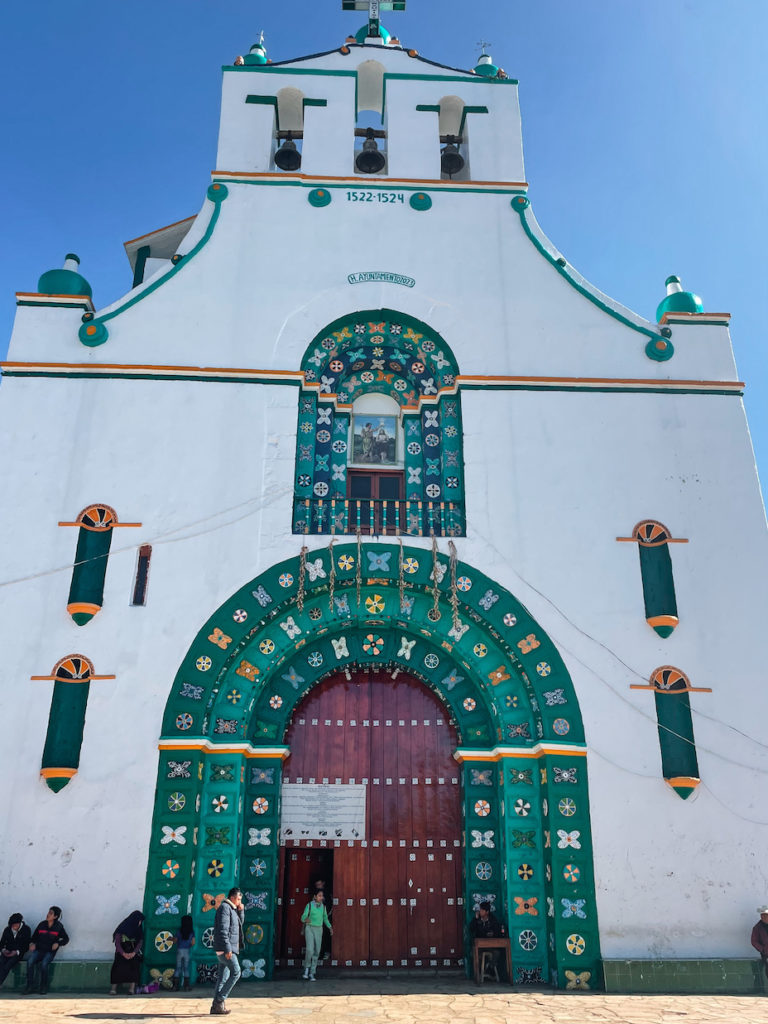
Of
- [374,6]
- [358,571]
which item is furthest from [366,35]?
[358,571]

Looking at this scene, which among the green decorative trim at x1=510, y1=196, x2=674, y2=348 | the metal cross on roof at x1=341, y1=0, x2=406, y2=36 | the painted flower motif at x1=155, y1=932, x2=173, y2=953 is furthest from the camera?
the metal cross on roof at x1=341, y1=0, x2=406, y2=36

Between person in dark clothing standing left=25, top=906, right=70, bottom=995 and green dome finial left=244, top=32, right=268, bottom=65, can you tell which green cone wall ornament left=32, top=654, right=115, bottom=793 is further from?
green dome finial left=244, top=32, right=268, bottom=65

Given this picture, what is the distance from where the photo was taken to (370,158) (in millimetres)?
13211

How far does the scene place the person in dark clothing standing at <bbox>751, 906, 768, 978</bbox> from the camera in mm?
8711

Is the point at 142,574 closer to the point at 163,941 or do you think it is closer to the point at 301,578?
the point at 301,578

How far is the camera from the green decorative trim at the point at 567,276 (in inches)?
458

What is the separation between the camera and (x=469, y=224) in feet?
40.2

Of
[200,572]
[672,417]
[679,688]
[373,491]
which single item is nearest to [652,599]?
[679,688]

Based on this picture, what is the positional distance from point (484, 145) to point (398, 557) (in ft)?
21.4

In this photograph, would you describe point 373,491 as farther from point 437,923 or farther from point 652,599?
point 437,923

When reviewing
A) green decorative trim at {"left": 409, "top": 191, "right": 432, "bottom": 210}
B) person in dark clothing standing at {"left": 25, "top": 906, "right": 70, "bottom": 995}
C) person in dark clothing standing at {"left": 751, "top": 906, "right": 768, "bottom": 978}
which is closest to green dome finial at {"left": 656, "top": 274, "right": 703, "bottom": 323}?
green decorative trim at {"left": 409, "top": 191, "right": 432, "bottom": 210}

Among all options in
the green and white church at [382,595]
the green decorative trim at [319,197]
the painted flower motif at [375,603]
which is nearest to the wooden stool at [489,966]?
the green and white church at [382,595]

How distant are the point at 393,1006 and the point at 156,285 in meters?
8.77

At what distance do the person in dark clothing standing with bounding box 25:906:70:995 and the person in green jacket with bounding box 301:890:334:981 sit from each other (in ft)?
7.73
